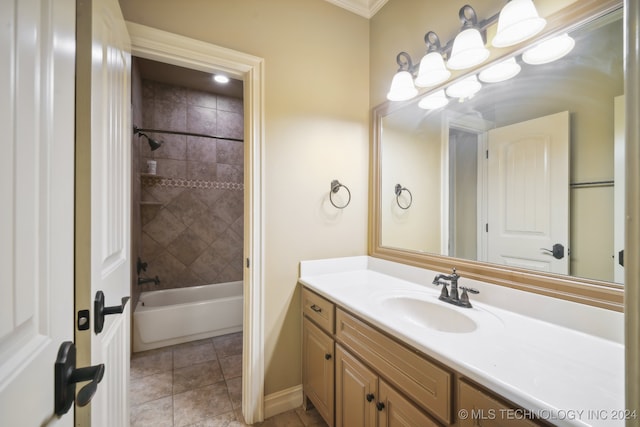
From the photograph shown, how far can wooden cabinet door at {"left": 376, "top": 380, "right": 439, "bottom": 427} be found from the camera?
0.85m

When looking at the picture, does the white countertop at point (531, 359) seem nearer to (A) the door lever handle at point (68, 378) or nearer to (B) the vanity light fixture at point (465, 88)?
(A) the door lever handle at point (68, 378)

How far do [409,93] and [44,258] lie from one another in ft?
5.59

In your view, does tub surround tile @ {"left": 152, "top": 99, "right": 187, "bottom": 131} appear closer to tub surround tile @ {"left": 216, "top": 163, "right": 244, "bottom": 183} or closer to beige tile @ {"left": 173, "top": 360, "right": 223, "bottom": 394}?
tub surround tile @ {"left": 216, "top": 163, "right": 244, "bottom": 183}

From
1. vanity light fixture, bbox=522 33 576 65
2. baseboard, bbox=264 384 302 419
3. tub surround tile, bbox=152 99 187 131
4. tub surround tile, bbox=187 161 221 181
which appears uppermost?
tub surround tile, bbox=152 99 187 131

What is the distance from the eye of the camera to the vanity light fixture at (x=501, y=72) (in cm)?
115

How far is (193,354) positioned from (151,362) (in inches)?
12.2

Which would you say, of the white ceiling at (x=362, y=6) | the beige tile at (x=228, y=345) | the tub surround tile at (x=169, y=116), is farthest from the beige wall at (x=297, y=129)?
the tub surround tile at (x=169, y=116)

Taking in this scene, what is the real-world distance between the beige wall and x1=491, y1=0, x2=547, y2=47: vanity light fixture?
3.13 feet

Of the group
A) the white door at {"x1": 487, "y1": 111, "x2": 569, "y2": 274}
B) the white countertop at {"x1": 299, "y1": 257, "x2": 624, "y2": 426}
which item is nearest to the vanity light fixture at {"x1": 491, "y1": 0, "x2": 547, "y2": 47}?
the white door at {"x1": 487, "y1": 111, "x2": 569, "y2": 274}

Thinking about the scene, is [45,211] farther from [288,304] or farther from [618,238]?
[618,238]

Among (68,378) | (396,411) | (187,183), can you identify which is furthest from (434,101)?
(187,183)

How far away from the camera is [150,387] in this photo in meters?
1.82

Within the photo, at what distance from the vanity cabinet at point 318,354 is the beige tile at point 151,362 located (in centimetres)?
123

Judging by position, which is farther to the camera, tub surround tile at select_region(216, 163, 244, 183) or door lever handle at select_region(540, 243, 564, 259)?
tub surround tile at select_region(216, 163, 244, 183)
